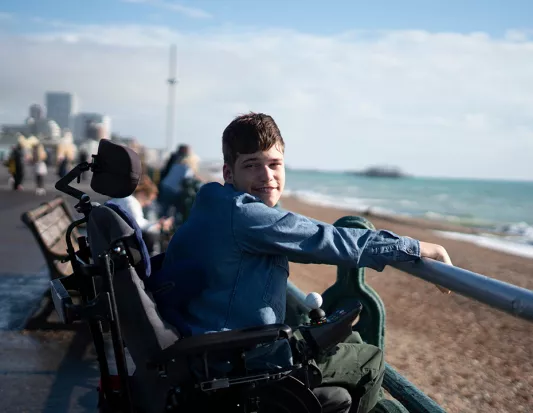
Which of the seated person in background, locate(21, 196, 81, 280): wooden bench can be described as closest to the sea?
the seated person in background

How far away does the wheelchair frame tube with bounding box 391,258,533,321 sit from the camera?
184 cm

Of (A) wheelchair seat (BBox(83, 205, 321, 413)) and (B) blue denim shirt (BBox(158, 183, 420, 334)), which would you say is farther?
(B) blue denim shirt (BBox(158, 183, 420, 334))

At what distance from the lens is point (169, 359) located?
221cm

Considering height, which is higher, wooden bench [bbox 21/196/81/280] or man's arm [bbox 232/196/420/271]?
man's arm [bbox 232/196/420/271]

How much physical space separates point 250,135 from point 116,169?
0.52 meters

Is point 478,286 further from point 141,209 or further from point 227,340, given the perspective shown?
point 141,209

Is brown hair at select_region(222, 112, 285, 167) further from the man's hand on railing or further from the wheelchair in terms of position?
the man's hand on railing

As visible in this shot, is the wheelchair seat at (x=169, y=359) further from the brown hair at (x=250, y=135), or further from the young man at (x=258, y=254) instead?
the brown hair at (x=250, y=135)

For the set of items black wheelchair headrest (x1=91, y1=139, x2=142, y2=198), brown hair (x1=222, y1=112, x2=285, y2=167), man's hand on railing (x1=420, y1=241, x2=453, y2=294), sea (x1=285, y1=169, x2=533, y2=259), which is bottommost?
sea (x1=285, y1=169, x2=533, y2=259)

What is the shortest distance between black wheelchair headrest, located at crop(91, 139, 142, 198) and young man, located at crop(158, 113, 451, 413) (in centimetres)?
27

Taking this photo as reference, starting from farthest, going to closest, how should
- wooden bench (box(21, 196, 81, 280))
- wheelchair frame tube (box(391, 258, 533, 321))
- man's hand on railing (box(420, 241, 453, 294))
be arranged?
wooden bench (box(21, 196, 81, 280)) → man's hand on railing (box(420, 241, 453, 294)) → wheelchair frame tube (box(391, 258, 533, 321))

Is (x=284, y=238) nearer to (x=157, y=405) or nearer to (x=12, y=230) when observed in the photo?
(x=157, y=405)

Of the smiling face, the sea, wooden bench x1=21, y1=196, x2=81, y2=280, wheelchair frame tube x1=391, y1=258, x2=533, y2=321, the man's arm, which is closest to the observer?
wheelchair frame tube x1=391, y1=258, x2=533, y2=321

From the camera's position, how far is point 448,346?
7961 millimetres
